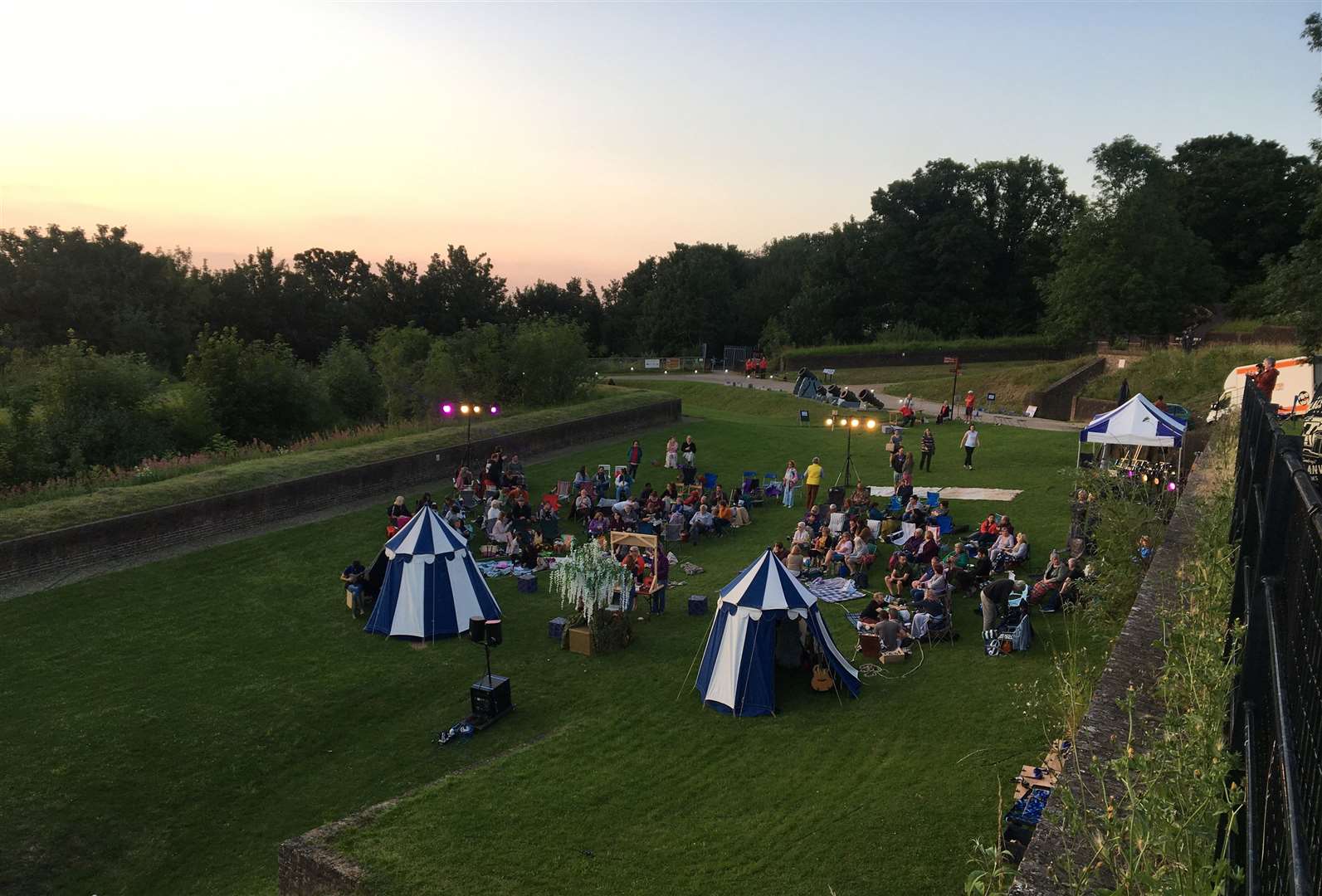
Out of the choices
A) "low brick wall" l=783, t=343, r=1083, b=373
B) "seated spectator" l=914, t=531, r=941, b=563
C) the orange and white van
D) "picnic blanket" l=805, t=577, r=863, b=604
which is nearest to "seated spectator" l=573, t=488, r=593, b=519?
"picnic blanket" l=805, t=577, r=863, b=604

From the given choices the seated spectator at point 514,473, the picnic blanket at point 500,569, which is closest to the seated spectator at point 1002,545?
the picnic blanket at point 500,569

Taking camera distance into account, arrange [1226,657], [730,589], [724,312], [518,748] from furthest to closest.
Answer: [724,312]
[730,589]
[518,748]
[1226,657]

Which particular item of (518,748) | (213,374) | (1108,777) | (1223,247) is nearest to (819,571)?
(518,748)

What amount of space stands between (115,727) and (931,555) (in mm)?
13827

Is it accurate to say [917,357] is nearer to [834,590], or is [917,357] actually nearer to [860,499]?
[860,499]

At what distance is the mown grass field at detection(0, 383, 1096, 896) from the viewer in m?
8.69

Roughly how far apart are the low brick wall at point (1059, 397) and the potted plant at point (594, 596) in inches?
1064

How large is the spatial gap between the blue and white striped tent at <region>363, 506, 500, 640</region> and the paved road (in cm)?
2349

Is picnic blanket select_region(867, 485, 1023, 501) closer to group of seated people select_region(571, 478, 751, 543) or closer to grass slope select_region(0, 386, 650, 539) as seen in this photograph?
group of seated people select_region(571, 478, 751, 543)

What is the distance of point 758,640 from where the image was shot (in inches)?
465

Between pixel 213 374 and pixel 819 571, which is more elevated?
pixel 213 374

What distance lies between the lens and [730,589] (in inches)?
480

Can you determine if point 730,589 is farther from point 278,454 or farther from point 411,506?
point 278,454

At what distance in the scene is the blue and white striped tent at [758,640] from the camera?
1178cm
